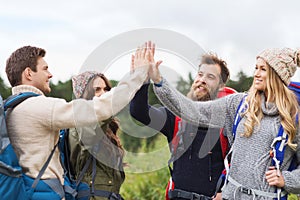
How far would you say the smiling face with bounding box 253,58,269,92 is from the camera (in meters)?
3.60

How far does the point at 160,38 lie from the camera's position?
352 cm

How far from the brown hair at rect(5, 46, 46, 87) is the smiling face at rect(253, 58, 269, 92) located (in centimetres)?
163

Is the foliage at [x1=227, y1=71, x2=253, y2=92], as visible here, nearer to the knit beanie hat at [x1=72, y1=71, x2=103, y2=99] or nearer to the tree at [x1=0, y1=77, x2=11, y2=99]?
the knit beanie hat at [x1=72, y1=71, x2=103, y2=99]

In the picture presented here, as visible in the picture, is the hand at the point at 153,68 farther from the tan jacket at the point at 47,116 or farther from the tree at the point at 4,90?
the tree at the point at 4,90

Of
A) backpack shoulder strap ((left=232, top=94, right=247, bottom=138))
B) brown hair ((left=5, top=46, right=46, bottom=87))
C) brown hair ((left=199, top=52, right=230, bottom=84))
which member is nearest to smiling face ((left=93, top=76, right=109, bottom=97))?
brown hair ((left=5, top=46, right=46, bottom=87))

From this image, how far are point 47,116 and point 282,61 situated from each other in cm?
169

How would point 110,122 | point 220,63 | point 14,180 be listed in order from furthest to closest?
point 220,63, point 110,122, point 14,180

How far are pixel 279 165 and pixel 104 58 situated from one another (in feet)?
4.62

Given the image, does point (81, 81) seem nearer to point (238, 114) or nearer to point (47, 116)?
point (47, 116)

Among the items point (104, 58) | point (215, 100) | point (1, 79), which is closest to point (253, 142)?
point (215, 100)

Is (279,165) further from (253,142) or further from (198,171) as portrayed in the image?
(198,171)

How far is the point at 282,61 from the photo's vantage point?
3.57 meters

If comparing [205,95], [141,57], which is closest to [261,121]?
[205,95]

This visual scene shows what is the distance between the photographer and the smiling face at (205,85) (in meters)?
4.15
